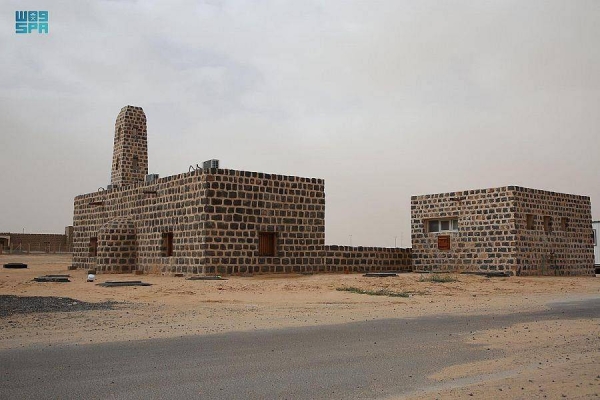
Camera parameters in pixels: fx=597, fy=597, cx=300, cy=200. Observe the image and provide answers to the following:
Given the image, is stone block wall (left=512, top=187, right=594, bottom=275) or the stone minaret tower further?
the stone minaret tower

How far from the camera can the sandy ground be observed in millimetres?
5961

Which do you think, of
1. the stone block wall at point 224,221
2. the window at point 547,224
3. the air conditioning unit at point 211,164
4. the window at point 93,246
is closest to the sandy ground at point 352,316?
the stone block wall at point 224,221

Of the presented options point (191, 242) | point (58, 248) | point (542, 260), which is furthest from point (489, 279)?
point (58, 248)

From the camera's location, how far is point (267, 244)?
76.7ft

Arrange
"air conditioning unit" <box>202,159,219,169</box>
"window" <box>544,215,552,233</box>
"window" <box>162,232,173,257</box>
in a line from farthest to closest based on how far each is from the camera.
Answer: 1. "window" <box>544,215,552,233</box>
2. "window" <box>162,232,173,257</box>
3. "air conditioning unit" <box>202,159,219,169</box>

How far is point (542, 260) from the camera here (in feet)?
88.8

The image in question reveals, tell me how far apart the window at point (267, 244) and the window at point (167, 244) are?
371 centimetres

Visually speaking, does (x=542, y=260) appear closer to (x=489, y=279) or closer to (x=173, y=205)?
(x=489, y=279)

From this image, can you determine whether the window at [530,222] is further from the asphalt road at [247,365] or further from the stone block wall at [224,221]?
the asphalt road at [247,365]

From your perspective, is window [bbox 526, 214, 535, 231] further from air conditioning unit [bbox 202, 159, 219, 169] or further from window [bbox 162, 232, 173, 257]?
window [bbox 162, 232, 173, 257]

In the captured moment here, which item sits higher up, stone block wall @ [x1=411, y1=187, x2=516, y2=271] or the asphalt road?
stone block wall @ [x1=411, y1=187, x2=516, y2=271]

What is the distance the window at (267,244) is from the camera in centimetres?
2314

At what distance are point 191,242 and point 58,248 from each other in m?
40.0

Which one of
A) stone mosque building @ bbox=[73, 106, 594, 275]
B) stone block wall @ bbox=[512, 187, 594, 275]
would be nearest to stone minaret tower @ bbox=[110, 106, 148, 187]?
stone mosque building @ bbox=[73, 106, 594, 275]
